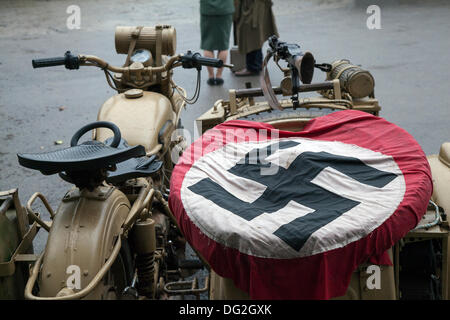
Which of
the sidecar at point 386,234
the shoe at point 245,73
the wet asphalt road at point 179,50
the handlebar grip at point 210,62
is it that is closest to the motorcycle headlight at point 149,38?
the handlebar grip at point 210,62

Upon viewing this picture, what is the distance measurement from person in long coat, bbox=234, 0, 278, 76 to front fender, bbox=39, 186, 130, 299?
4982 millimetres

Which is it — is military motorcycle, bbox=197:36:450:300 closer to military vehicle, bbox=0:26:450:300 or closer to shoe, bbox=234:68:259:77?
military vehicle, bbox=0:26:450:300

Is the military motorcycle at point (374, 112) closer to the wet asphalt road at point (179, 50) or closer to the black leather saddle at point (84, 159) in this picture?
the black leather saddle at point (84, 159)

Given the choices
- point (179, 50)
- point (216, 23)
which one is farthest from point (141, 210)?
point (179, 50)

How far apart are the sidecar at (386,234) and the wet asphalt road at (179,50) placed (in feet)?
Answer: 5.99

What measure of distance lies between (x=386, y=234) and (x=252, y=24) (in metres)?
5.29

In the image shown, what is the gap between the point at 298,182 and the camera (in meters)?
2.21

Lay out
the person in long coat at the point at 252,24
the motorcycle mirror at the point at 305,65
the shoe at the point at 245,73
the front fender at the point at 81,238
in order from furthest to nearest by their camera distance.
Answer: the shoe at the point at 245,73
the person in long coat at the point at 252,24
the motorcycle mirror at the point at 305,65
the front fender at the point at 81,238

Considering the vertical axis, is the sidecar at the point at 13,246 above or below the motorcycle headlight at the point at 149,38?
below

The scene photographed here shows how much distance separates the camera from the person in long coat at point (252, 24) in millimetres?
6836

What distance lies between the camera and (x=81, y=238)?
6.64ft

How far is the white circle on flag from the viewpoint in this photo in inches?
71.7

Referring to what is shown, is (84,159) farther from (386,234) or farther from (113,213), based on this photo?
(386,234)
